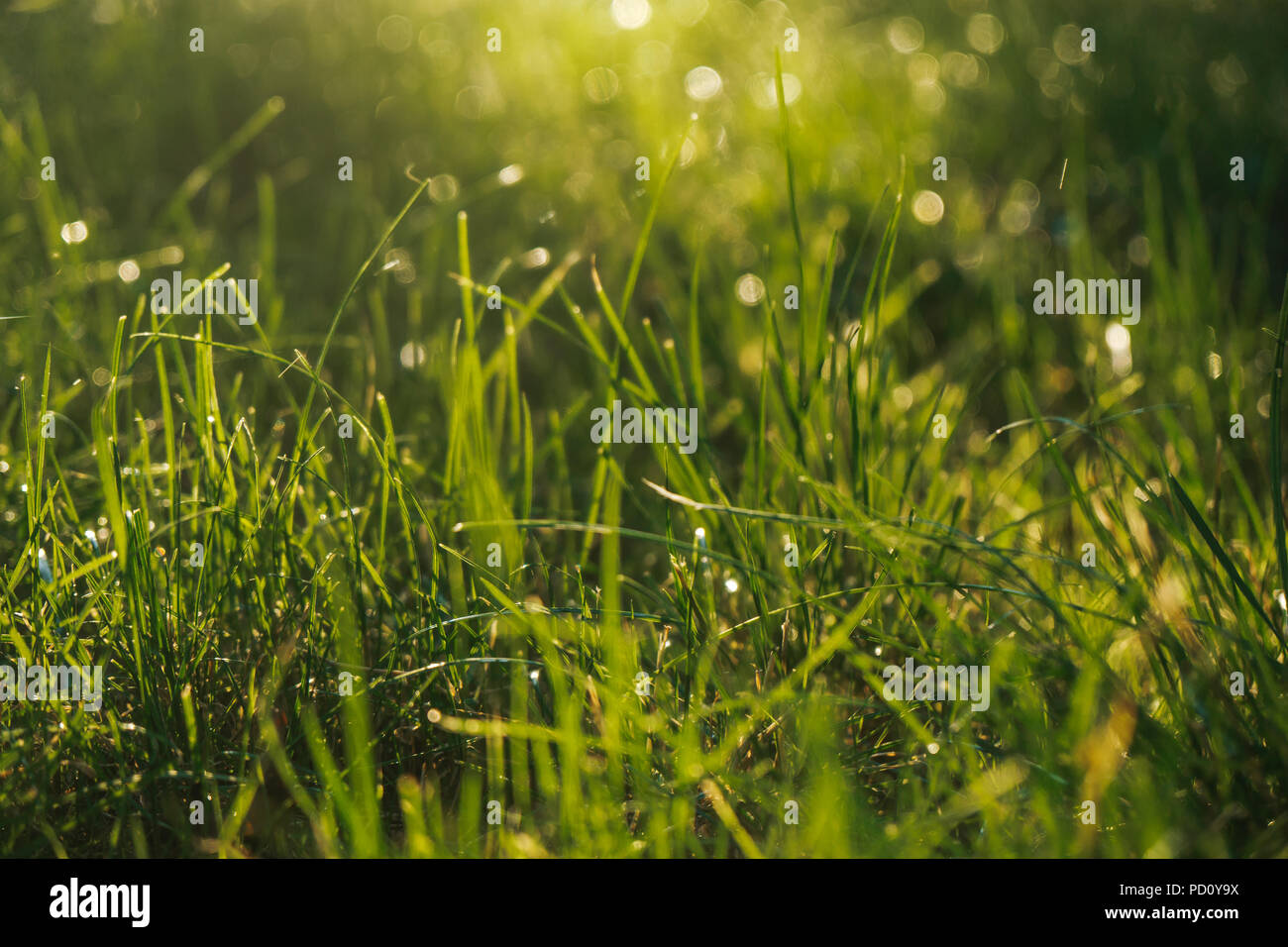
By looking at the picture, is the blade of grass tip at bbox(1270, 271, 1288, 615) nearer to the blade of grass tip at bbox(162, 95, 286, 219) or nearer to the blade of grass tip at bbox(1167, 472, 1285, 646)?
the blade of grass tip at bbox(1167, 472, 1285, 646)

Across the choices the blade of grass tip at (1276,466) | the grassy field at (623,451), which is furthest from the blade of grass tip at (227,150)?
the blade of grass tip at (1276,466)

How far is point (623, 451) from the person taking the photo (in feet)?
6.67

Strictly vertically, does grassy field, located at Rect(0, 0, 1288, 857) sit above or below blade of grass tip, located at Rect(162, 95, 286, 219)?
below

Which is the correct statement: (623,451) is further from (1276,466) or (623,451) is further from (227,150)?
(227,150)

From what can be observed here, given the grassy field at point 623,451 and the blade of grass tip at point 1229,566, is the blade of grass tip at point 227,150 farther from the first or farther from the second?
the blade of grass tip at point 1229,566

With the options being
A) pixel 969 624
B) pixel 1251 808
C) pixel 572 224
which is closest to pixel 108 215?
pixel 572 224

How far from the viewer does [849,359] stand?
1415 mm

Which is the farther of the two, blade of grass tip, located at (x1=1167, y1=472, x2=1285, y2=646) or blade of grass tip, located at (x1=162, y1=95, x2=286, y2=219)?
blade of grass tip, located at (x1=162, y1=95, x2=286, y2=219)

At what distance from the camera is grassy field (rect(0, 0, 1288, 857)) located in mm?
1156

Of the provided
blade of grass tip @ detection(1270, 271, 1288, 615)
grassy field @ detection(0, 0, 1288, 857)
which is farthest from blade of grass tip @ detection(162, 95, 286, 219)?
blade of grass tip @ detection(1270, 271, 1288, 615)

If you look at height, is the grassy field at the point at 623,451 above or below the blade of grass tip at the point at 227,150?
below

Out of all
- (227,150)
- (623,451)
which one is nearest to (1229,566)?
(623,451)

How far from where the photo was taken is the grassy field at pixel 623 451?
3.79ft
